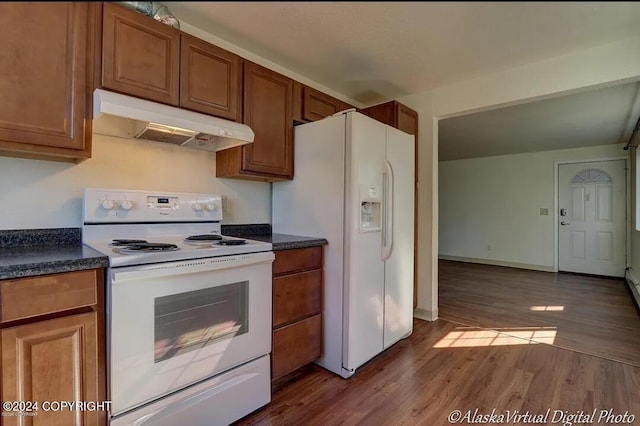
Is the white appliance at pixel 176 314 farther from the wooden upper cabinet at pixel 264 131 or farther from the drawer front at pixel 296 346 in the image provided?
the wooden upper cabinet at pixel 264 131

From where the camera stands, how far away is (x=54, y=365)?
3.92 feet

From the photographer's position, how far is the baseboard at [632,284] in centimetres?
373

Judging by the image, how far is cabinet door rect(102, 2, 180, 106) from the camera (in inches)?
59.7

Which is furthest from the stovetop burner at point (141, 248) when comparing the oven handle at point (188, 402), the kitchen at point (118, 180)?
the oven handle at point (188, 402)

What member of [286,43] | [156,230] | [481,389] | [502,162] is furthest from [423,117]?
[502,162]

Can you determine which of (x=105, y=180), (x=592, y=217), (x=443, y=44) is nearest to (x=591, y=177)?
(x=592, y=217)

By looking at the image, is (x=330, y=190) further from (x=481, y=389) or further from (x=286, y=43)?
(x=481, y=389)

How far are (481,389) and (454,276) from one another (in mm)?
3481

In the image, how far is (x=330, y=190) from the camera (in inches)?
83.7

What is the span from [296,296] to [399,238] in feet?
3.08

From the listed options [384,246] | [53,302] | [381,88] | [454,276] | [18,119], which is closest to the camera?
[53,302]

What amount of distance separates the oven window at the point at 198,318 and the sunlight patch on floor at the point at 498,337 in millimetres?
1704

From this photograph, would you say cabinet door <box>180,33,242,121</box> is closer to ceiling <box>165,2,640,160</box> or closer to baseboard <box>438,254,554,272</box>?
ceiling <box>165,2,640,160</box>

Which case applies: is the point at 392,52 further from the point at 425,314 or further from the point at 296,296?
the point at 425,314
